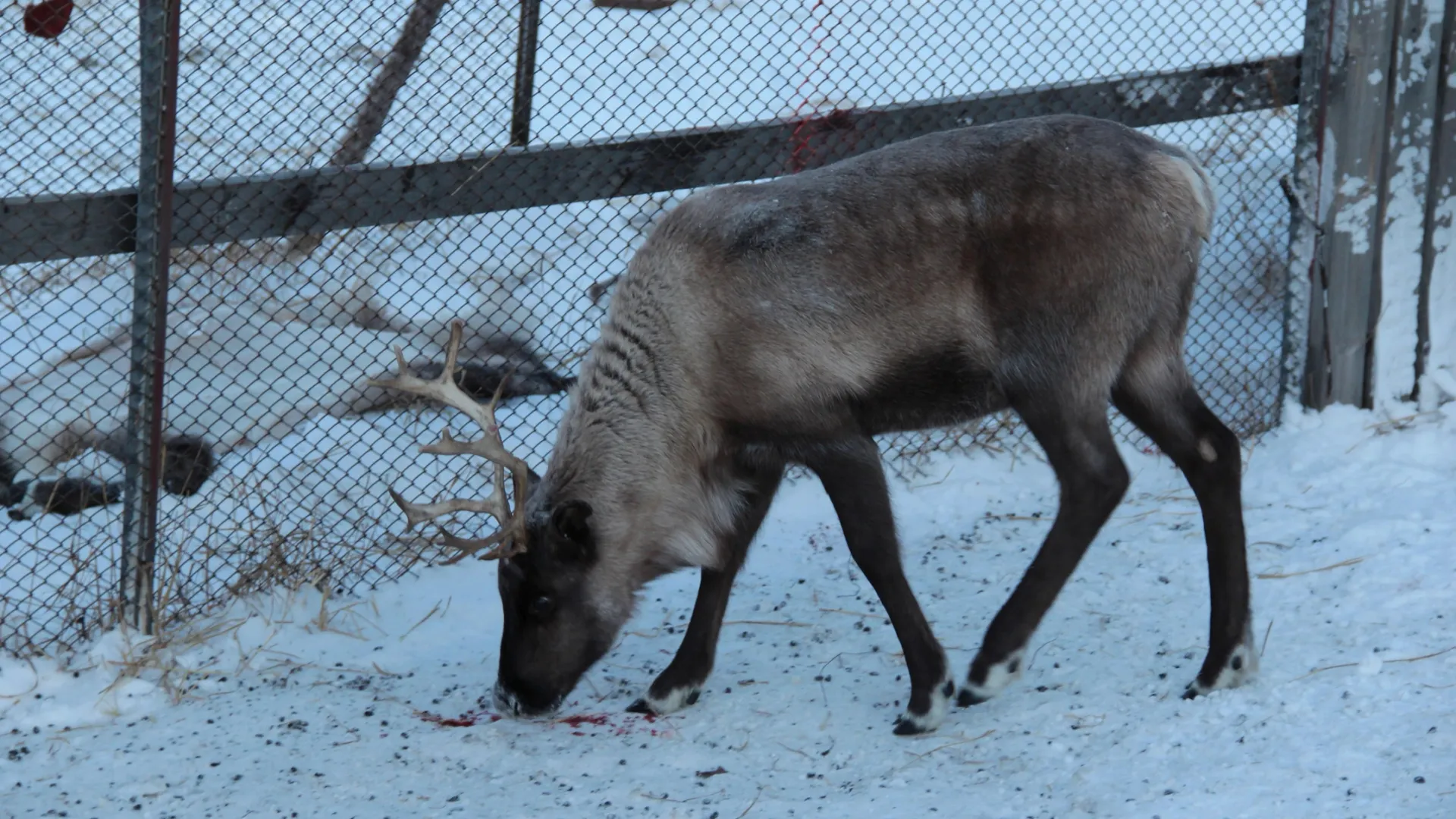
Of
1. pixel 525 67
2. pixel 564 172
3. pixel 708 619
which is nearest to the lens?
pixel 708 619

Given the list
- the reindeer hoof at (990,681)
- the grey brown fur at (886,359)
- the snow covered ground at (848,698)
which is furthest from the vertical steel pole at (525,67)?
the reindeer hoof at (990,681)

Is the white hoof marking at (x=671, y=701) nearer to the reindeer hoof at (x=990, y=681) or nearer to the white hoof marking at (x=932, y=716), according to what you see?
the white hoof marking at (x=932, y=716)

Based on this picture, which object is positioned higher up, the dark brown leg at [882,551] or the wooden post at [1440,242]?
the wooden post at [1440,242]

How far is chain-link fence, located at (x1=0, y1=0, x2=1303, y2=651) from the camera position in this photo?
15.4ft

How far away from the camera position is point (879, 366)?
387cm

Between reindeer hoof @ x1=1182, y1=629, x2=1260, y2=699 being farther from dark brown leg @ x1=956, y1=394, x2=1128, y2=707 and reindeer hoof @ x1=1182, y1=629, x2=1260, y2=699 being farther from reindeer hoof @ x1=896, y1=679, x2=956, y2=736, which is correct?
reindeer hoof @ x1=896, y1=679, x2=956, y2=736

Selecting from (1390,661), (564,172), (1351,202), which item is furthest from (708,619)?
(1351,202)

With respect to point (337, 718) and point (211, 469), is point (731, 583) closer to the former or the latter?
point (337, 718)

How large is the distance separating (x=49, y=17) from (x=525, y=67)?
A: 6.92 ft

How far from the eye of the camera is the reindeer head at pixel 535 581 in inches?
148

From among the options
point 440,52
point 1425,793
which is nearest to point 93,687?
point 1425,793

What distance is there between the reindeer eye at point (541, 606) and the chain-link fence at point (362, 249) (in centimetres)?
98

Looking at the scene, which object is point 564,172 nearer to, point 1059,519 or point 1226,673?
point 1059,519

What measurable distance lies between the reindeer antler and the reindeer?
10 mm
